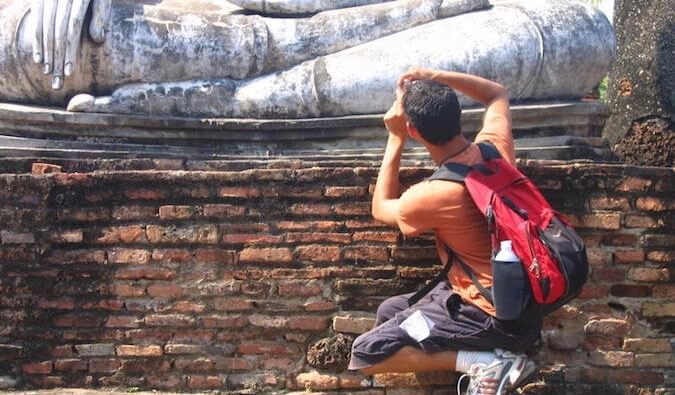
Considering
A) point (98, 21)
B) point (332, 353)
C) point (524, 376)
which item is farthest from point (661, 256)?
point (98, 21)

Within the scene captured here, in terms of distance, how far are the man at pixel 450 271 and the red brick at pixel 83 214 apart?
3.82ft

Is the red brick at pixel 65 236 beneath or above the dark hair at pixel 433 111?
beneath

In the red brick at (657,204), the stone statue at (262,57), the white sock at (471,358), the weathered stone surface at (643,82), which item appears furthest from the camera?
the weathered stone surface at (643,82)

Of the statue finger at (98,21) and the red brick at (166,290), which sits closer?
the red brick at (166,290)

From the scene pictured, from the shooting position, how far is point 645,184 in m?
3.16

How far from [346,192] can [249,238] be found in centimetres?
43

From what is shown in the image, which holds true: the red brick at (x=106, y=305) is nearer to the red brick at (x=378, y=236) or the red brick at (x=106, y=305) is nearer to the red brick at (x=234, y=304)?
the red brick at (x=234, y=304)

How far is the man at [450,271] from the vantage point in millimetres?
2590

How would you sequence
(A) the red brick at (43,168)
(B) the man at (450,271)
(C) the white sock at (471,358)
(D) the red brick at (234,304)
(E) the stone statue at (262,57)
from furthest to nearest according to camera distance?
1. (E) the stone statue at (262,57)
2. (A) the red brick at (43,168)
3. (D) the red brick at (234,304)
4. (C) the white sock at (471,358)
5. (B) the man at (450,271)

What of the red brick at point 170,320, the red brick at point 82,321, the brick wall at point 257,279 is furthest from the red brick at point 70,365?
the red brick at point 170,320

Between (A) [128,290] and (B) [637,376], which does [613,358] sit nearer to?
(B) [637,376]

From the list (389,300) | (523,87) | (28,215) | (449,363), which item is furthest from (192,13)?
(449,363)

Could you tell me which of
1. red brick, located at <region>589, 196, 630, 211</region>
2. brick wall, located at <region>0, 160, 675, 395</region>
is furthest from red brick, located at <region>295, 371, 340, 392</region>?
red brick, located at <region>589, 196, 630, 211</region>

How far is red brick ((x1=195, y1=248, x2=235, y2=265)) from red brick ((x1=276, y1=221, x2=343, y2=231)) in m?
0.23
